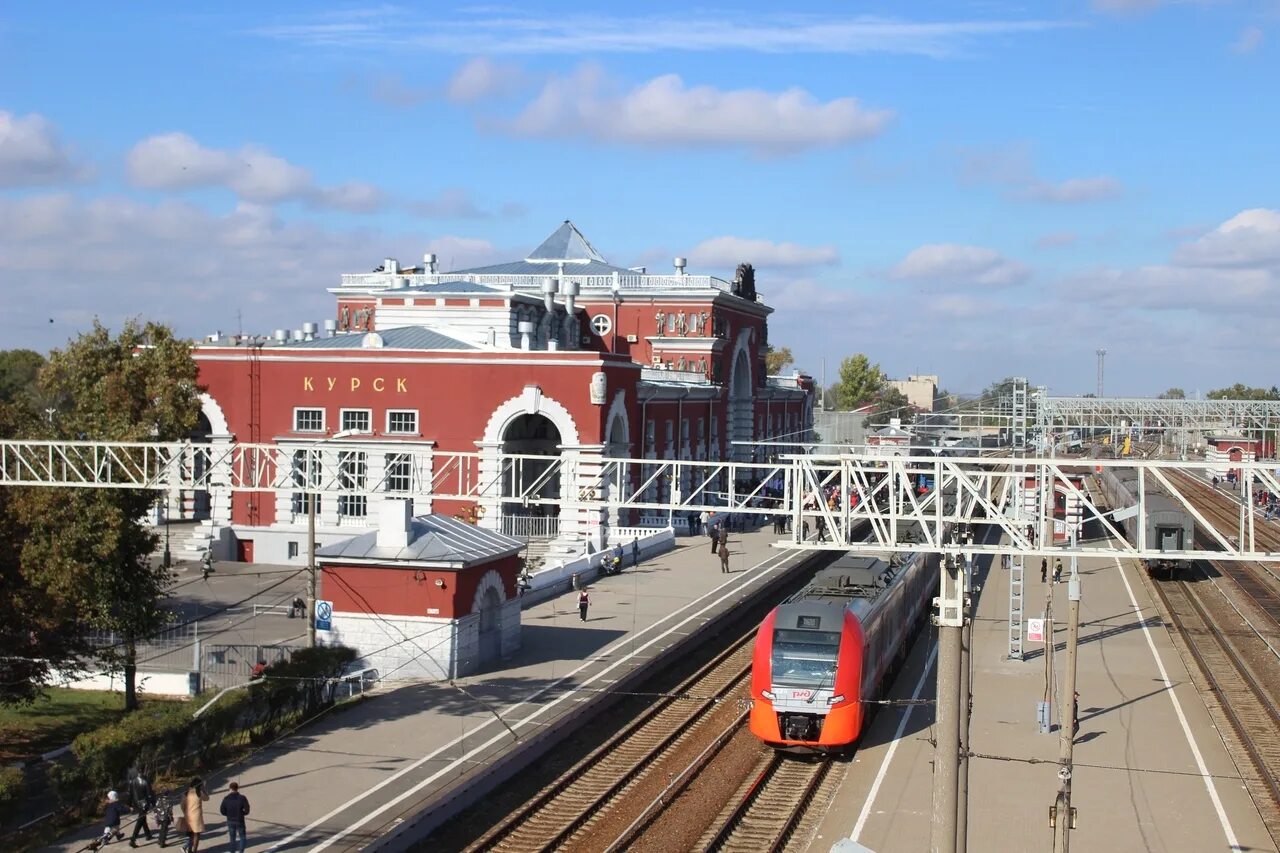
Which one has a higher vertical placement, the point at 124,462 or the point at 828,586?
the point at 124,462

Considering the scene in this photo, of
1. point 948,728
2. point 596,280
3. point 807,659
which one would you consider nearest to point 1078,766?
point 807,659

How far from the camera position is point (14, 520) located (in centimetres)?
2386

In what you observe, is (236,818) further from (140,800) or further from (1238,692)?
(1238,692)

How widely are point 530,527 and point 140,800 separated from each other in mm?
30000

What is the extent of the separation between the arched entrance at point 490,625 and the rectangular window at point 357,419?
18.8m

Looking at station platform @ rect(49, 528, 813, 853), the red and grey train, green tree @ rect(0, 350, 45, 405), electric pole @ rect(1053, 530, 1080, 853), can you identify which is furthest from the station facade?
green tree @ rect(0, 350, 45, 405)

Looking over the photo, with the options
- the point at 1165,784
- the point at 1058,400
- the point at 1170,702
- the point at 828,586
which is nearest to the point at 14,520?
the point at 828,586

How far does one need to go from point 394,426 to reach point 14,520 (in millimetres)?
22889

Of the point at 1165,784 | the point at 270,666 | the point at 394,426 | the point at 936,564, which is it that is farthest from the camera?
the point at 394,426

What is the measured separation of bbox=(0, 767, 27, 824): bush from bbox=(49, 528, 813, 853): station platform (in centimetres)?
86

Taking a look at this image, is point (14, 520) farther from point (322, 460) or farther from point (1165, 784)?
point (1165, 784)

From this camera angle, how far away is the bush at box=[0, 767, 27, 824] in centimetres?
1717

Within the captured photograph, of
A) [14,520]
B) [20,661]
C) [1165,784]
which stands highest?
[14,520]

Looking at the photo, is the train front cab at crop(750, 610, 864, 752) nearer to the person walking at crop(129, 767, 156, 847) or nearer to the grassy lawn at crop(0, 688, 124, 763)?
the person walking at crop(129, 767, 156, 847)
